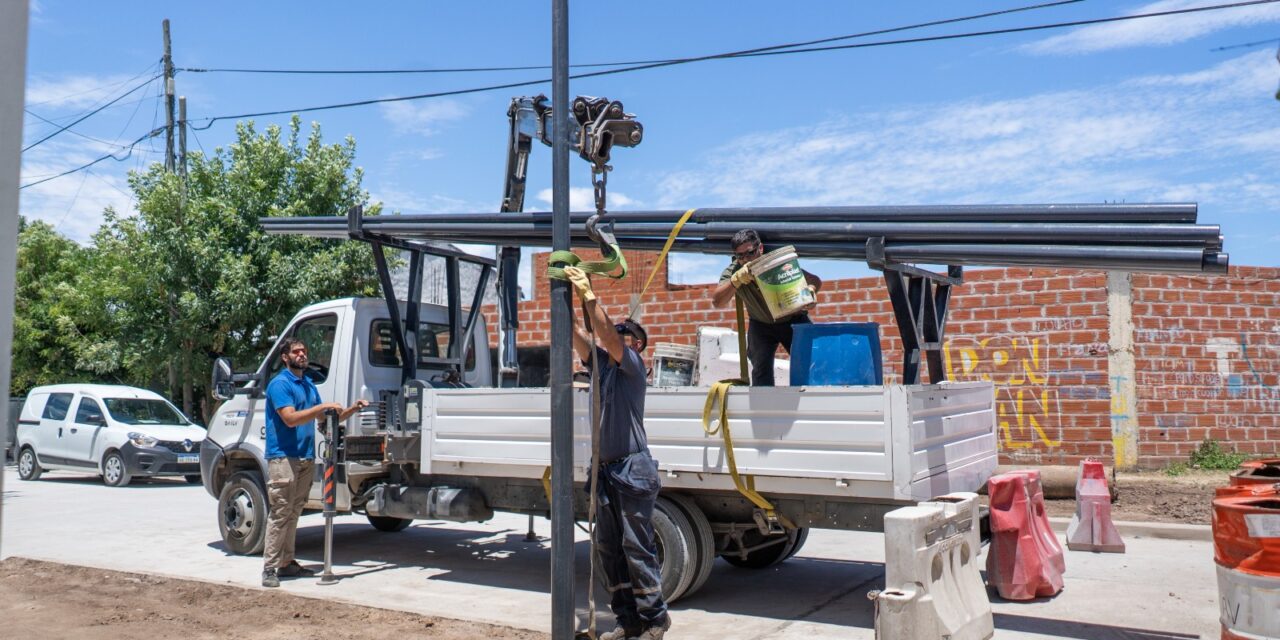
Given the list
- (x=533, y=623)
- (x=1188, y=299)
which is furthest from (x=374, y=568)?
(x=1188, y=299)

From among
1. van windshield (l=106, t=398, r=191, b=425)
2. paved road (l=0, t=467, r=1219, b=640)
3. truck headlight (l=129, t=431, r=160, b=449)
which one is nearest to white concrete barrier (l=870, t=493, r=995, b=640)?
paved road (l=0, t=467, r=1219, b=640)

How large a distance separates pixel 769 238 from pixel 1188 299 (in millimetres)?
8012

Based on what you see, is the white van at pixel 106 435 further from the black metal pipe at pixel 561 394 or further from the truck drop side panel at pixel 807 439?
the black metal pipe at pixel 561 394

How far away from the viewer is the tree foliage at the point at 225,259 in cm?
1708

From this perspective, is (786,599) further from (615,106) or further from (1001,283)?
(1001,283)

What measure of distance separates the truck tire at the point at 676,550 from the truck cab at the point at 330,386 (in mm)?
2794

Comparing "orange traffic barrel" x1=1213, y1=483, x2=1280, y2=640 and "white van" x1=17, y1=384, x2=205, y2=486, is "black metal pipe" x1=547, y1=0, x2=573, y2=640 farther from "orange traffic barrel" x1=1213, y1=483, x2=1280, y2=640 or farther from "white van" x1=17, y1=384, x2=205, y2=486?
"white van" x1=17, y1=384, x2=205, y2=486

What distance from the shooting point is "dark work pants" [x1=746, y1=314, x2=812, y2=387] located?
710cm

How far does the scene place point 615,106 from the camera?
4660 mm

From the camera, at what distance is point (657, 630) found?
5445mm

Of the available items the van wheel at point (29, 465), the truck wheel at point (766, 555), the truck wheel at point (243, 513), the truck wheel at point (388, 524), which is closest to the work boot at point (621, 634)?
the truck wheel at point (766, 555)

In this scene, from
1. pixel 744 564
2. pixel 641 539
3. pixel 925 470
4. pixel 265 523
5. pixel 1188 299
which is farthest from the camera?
pixel 1188 299

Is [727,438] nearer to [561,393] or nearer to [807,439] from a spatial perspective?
[807,439]

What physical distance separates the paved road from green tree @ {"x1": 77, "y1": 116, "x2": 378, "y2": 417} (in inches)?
220
